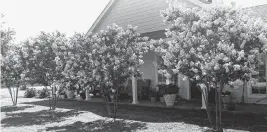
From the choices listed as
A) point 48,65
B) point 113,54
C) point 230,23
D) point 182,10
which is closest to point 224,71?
point 230,23

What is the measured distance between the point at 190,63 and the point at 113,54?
358 centimetres

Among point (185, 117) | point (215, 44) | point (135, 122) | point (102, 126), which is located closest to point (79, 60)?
point (102, 126)

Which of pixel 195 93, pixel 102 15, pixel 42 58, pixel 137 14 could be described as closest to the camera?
pixel 42 58

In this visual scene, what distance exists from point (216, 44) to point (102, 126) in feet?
16.6

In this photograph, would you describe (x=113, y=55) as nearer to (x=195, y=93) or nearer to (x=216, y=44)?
(x=216, y=44)

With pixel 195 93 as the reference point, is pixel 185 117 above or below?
below

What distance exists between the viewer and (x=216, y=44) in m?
5.79

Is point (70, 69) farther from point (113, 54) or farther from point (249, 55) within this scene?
point (249, 55)

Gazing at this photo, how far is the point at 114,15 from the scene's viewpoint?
51.9ft

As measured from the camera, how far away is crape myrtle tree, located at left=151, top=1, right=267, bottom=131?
17.6 feet

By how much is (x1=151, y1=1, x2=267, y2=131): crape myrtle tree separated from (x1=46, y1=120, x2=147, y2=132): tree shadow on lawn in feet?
10.1

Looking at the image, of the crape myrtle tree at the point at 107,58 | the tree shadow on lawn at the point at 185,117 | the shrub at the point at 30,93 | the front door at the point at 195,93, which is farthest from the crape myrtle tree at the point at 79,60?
the shrub at the point at 30,93

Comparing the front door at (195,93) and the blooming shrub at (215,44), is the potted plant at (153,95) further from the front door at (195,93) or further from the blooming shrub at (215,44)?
the blooming shrub at (215,44)

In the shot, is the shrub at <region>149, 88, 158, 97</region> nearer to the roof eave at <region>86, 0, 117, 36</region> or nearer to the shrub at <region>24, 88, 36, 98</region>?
the roof eave at <region>86, 0, 117, 36</region>
